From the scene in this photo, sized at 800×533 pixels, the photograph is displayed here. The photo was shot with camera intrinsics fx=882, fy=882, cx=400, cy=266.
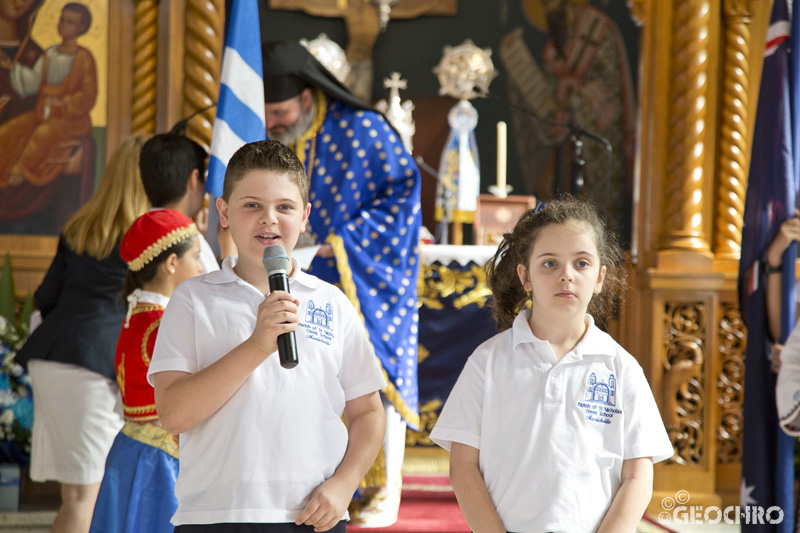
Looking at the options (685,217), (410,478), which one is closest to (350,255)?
(410,478)

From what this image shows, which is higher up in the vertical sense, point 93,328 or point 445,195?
point 445,195

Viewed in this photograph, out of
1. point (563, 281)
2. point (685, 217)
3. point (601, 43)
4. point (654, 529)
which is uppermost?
point (601, 43)

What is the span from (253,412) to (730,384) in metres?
3.45

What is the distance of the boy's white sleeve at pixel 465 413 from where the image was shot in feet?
5.94

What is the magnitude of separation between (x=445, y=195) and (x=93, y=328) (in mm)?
2525

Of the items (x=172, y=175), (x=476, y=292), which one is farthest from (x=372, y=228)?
(x=476, y=292)

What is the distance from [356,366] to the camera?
5.78ft

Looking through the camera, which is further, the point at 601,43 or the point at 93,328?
the point at 601,43

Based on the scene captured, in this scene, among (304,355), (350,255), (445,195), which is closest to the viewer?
(304,355)

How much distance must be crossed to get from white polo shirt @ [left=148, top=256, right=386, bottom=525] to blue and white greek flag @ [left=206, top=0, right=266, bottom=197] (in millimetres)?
1048

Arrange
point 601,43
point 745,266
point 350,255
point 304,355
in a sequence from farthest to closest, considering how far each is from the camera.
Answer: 1. point 601,43
2. point 745,266
3. point 350,255
4. point 304,355

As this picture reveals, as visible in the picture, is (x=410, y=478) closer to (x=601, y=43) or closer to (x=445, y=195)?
(x=445, y=195)

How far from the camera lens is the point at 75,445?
10.6 feet

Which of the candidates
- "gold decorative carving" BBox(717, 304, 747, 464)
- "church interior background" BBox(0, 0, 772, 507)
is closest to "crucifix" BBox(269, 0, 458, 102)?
"church interior background" BBox(0, 0, 772, 507)
